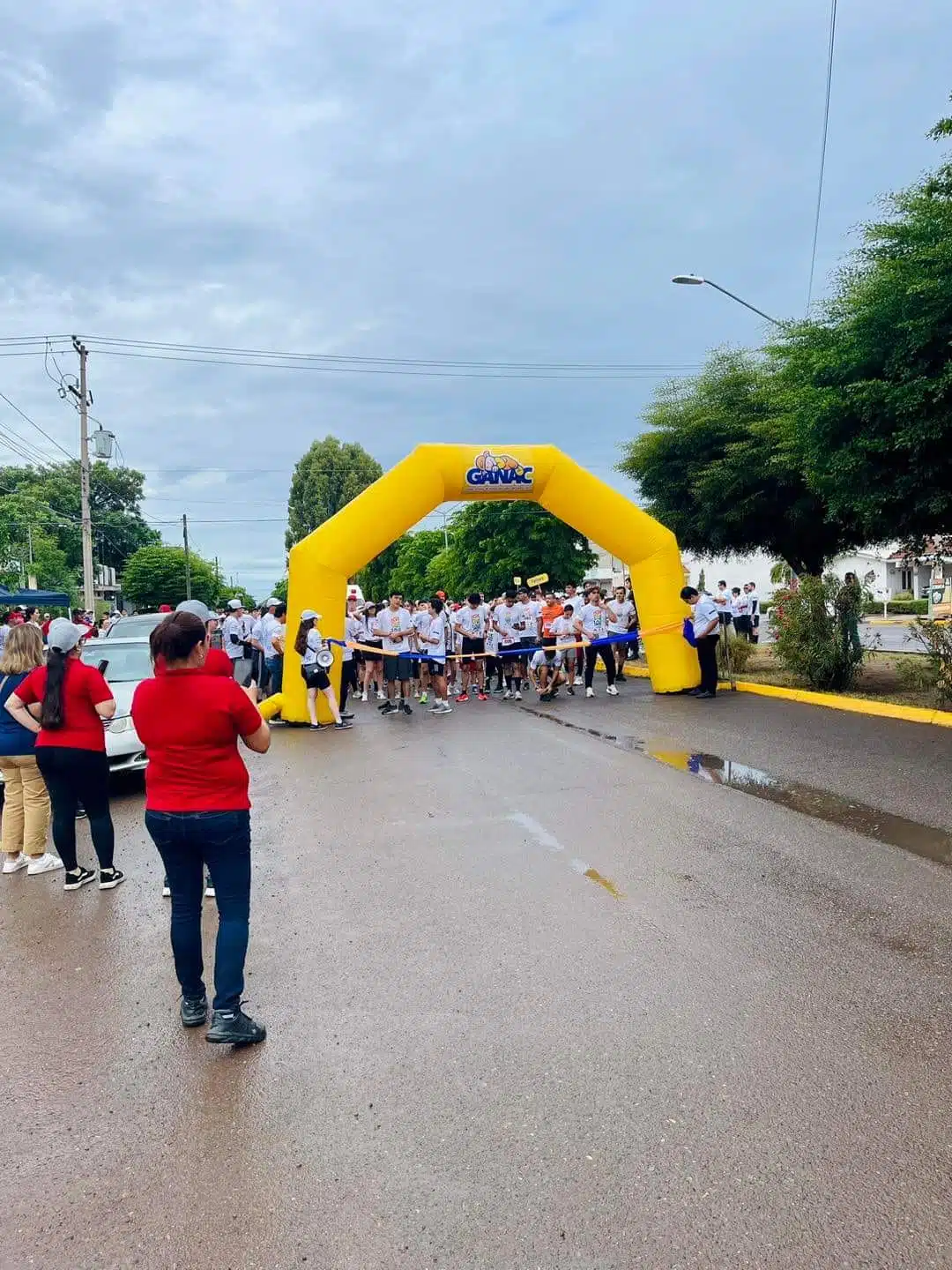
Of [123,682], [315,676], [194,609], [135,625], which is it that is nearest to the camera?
[194,609]

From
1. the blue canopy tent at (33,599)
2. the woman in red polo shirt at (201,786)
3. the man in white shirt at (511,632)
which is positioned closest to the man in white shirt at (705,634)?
the man in white shirt at (511,632)

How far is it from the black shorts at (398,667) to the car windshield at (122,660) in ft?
15.8

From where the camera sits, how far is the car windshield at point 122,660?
10.9m

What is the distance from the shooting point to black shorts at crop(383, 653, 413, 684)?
15445 millimetres

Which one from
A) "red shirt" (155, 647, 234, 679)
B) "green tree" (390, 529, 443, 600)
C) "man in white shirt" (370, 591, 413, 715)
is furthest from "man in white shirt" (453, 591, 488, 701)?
"green tree" (390, 529, 443, 600)

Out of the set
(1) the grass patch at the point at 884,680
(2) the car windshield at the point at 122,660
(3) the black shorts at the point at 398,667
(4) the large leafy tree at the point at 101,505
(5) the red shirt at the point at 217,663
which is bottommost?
(1) the grass patch at the point at 884,680

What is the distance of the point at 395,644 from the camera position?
16.0m

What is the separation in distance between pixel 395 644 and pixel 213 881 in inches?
476

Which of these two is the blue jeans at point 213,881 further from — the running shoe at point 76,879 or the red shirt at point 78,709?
the running shoe at point 76,879

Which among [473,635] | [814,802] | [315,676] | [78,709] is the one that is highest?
[473,635]

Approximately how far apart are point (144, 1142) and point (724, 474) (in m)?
17.1

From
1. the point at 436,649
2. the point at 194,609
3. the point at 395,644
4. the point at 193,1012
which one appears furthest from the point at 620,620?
the point at 193,1012

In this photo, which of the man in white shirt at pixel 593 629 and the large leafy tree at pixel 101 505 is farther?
the large leafy tree at pixel 101 505

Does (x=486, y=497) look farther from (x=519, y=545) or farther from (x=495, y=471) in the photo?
(x=519, y=545)
